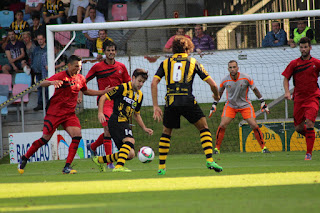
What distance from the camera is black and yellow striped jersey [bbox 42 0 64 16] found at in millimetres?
20406

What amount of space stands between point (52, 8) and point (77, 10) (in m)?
1.11

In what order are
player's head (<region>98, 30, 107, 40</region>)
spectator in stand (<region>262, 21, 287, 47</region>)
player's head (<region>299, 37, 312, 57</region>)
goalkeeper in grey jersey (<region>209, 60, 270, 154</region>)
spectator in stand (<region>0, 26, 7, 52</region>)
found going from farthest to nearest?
1. spectator in stand (<region>0, 26, 7, 52</region>)
2. spectator in stand (<region>262, 21, 287, 47</region>)
3. player's head (<region>98, 30, 107, 40</region>)
4. goalkeeper in grey jersey (<region>209, 60, 270, 154</region>)
5. player's head (<region>299, 37, 312, 57</region>)

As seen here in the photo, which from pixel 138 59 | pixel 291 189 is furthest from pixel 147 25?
pixel 291 189

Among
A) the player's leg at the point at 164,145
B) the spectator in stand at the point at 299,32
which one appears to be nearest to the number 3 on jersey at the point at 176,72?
the player's leg at the point at 164,145

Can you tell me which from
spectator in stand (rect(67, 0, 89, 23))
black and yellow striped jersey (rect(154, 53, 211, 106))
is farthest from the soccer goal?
black and yellow striped jersey (rect(154, 53, 211, 106))

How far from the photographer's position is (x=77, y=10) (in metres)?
20.0

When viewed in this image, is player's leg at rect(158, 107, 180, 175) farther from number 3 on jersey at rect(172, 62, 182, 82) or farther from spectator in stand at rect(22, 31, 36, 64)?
spectator in stand at rect(22, 31, 36, 64)

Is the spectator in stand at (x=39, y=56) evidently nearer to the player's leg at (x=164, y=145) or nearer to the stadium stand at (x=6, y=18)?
the stadium stand at (x=6, y=18)

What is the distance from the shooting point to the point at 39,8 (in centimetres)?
2125

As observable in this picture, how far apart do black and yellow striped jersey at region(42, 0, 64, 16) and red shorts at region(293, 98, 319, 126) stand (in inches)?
473

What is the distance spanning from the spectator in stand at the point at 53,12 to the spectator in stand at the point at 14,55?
1.36 meters

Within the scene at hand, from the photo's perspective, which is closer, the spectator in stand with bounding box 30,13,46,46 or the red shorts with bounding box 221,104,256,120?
the red shorts with bounding box 221,104,256,120

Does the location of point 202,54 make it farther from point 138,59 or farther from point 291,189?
point 291,189

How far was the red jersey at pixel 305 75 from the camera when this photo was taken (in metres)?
10.6
